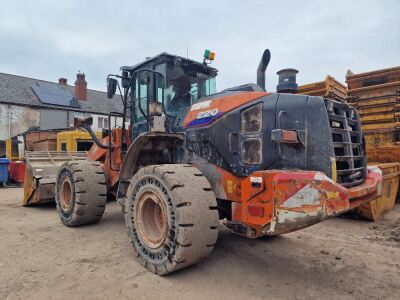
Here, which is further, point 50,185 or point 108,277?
point 50,185

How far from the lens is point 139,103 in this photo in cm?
528

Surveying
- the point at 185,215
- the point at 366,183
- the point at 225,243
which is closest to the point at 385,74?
the point at 366,183

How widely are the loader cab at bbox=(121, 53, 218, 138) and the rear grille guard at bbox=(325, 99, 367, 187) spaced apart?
186 cm

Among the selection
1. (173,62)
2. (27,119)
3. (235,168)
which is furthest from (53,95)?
(235,168)

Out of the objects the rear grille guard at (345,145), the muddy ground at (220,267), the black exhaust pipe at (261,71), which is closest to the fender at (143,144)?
the muddy ground at (220,267)

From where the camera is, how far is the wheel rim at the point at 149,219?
3.96m

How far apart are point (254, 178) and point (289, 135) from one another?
58 centimetres

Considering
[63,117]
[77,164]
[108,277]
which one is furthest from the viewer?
[63,117]

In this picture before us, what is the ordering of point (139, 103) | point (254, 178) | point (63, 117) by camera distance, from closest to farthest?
point (254, 178) → point (139, 103) → point (63, 117)

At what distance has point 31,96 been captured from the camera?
26484 mm

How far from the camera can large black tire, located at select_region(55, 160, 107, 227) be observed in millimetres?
5582

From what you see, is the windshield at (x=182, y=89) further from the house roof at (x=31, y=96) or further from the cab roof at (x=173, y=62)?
the house roof at (x=31, y=96)

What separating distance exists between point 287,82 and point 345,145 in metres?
0.99

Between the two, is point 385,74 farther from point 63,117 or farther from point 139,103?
point 63,117
